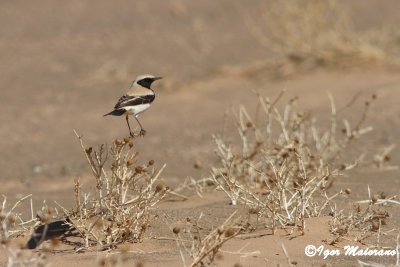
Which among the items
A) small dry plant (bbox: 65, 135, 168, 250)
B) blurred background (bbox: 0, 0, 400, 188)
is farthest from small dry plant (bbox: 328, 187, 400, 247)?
blurred background (bbox: 0, 0, 400, 188)

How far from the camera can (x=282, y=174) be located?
5848 millimetres

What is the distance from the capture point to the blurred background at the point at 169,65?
35.5ft

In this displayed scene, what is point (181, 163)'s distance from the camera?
9.31 m

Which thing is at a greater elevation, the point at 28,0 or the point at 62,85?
the point at 28,0

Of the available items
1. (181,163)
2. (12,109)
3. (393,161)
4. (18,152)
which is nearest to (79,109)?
(12,109)

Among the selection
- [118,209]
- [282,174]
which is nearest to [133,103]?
[118,209]

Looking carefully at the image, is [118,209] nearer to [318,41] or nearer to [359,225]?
[359,225]

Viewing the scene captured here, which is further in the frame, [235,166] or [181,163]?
[181,163]

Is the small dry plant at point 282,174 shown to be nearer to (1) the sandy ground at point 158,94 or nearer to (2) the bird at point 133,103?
(1) the sandy ground at point 158,94

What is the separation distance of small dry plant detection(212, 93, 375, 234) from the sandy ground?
0.15 meters

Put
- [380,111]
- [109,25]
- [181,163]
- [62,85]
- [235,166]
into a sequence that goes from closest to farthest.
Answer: [235,166], [181,163], [380,111], [62,85], [109,25]

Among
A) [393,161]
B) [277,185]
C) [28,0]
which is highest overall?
[28,0]

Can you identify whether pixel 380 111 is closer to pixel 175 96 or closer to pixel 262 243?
pixel 175 96

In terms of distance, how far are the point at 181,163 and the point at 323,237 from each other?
3.74 meters
